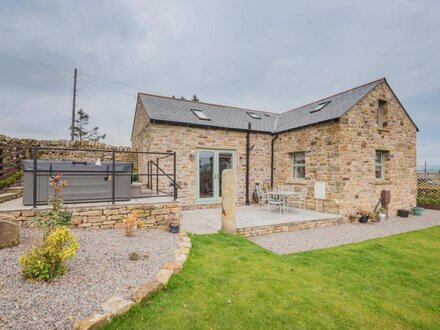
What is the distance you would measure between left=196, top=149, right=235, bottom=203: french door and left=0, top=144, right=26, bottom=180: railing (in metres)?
6.66

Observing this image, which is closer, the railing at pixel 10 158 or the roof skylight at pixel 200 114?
the railing at pixel 10 158

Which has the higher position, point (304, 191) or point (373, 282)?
point (304, 191)

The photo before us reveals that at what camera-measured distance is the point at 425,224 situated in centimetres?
815

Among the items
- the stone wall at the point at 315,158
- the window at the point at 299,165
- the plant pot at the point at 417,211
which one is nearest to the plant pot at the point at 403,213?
the plant pot at the point at 417,211

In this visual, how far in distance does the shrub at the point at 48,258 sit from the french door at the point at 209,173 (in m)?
6.90

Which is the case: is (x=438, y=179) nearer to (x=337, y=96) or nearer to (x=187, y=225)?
(x=337, y=96)

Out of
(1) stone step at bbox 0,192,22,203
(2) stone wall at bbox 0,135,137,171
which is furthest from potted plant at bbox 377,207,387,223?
(1) stone step at bbox 0,192,22,203

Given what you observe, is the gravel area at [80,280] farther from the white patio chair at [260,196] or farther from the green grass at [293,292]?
the white patio chair at [260,196]

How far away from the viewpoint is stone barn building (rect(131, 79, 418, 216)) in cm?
848

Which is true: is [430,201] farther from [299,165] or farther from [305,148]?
[305,148]

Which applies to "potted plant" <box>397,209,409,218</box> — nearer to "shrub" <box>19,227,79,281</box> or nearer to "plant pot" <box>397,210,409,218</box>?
"plant pot" <box>397,210,409,218</box>

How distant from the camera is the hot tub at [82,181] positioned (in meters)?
4.93

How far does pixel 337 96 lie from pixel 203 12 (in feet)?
24.9

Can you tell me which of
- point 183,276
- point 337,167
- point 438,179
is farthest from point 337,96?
point 183,276
